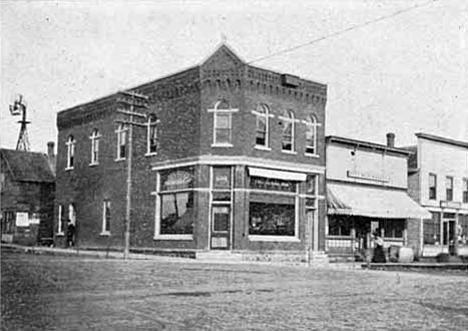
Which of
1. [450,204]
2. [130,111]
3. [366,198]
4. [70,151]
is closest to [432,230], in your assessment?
[450,204]

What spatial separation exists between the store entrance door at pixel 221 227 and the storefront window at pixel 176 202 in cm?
88

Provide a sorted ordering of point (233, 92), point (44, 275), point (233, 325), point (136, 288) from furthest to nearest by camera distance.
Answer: point (233, 92) → point (44, 275) → point (136, 288) → point (233, 325)

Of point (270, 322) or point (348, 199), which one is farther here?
Result: point (348, 199)

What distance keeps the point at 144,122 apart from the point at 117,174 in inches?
121

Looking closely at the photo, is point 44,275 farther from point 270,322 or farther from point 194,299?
point 270,322

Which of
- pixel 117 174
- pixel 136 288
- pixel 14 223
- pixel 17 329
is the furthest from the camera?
pixel 14 223

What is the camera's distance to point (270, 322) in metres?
9.23

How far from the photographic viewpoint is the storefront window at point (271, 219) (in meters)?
27.5

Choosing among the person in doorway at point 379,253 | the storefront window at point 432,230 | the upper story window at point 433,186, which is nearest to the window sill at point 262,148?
the person in doorway at point 379,253

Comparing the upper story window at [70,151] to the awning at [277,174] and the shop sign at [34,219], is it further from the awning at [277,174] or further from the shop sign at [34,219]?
the awning at [277,174]

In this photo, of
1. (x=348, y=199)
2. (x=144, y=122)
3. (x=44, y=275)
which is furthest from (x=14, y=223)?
(x=44, y=275)

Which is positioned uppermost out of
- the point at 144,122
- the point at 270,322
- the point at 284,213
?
the point at 144,122

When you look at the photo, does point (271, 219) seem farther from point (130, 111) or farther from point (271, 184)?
point (130, 111)

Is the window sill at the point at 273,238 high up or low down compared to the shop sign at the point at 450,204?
down
